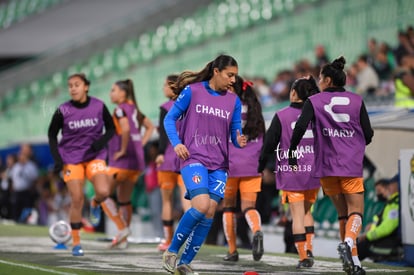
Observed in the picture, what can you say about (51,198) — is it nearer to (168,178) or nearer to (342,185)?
(168,178)

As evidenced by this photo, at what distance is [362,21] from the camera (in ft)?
72.6

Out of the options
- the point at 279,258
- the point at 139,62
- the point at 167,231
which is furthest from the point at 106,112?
the point at 139,62

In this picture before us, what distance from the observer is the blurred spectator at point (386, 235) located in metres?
13.3

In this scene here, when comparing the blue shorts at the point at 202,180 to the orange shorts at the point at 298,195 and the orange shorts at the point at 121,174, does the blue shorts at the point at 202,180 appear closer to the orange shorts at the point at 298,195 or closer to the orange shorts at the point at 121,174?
the orange shorts at the point at 298,195

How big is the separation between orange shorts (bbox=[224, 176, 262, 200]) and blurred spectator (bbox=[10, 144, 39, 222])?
12.5 metres

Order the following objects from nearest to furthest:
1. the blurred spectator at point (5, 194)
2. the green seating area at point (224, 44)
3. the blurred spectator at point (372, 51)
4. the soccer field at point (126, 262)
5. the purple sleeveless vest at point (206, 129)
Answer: the purple sleeveless vest at point (206, 129)
the soccer field at point (126, 262)
the blurred spectator at point (372, 51)
the green seating area at point (224, 44)
the blurred spectator at point (5, 194)

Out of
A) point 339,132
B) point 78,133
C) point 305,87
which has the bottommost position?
point 339,132

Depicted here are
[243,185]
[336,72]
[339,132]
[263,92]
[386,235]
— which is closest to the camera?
[339,132]

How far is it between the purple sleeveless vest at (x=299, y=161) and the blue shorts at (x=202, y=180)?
6.29ft

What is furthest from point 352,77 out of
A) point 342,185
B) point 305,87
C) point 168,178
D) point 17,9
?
point 17,9

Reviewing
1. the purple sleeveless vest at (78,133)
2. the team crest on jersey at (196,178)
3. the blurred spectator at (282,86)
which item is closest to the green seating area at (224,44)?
the blurred spectator at (282,86)

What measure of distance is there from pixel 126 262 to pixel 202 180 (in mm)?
2585

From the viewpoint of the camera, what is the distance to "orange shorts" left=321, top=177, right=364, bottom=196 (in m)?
10.4

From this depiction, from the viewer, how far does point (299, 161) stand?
1181 cm
